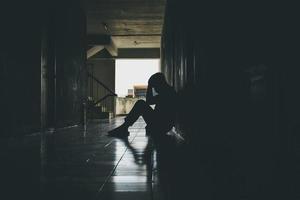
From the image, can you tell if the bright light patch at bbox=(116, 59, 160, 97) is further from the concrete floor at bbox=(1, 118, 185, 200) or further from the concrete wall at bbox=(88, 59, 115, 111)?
the concrete floor at bbox=(1, 118, 185, 200)

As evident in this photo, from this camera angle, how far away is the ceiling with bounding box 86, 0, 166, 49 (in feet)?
30.2

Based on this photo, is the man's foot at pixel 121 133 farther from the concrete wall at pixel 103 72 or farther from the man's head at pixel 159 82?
the concrete wall at pixel 103 72

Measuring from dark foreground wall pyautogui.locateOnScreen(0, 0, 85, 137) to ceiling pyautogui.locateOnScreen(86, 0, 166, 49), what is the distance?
1775 millimetres

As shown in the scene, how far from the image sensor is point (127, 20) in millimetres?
10977

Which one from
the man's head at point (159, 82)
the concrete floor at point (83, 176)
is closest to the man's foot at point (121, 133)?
the man's head at point (159, 82)

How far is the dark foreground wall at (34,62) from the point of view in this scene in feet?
15.8

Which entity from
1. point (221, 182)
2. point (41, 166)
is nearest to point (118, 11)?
point (41, 166)

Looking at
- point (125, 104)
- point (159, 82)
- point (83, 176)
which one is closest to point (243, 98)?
point (83, 176)

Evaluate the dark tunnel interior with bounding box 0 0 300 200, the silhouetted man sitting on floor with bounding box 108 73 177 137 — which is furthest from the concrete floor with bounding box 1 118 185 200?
the silhouetted man sitting on floor with bounding box 108 73 177 137

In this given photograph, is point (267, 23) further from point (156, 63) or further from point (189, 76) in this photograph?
point (156, 63)

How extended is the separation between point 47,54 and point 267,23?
5.17 m

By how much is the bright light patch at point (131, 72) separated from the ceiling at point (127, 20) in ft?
9.26

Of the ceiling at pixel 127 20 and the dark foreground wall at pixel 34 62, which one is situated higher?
the ceiling at pixel 127 20

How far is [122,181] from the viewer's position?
196 centimetres
